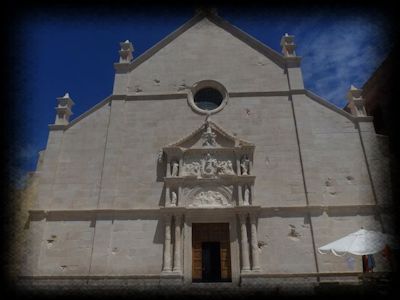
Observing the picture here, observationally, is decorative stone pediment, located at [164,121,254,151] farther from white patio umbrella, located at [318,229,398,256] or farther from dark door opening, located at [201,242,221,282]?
white patio umbrella, located at [318,229,398,256]

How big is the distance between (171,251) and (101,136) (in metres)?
6.32

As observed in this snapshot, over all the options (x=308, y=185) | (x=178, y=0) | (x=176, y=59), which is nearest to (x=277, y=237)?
(x=308, y=185)

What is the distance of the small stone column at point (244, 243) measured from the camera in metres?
12.4

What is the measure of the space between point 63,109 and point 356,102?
549 inches

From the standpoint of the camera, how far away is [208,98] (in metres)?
16.5

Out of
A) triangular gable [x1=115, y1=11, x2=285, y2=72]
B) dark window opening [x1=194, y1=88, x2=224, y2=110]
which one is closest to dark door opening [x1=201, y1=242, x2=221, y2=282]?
dark window opening [x1=194, y1=88, x2=224, y2=110]

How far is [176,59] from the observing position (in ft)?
56.6

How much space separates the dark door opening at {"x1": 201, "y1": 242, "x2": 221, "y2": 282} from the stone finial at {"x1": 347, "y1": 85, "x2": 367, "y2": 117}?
8.68 m

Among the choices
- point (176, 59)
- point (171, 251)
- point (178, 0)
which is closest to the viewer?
point (178, 0)

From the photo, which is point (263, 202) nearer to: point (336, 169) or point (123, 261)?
point (336, 169)

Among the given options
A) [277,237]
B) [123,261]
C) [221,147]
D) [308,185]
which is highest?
[221,147]

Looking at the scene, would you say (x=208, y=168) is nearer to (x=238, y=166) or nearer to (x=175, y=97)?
(x=238, y=166)

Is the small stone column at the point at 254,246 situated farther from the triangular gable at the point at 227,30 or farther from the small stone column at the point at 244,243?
the triangular gable at the point at 227,30

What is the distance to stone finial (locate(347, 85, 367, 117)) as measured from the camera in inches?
599
